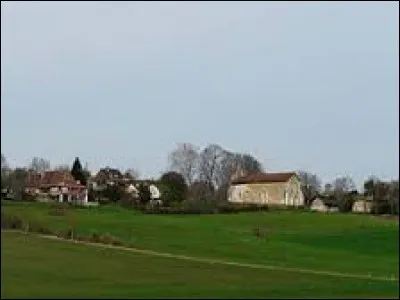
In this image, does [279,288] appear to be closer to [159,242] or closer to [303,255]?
[303,255]

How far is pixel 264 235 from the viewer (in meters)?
77.2

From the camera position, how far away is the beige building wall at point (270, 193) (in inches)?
5069

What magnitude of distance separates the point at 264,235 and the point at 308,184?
2414 inches

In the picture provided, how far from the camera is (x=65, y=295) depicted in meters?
23.2

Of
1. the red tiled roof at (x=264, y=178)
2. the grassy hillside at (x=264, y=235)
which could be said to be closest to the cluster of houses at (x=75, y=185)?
the grassy hillside at (x=264, y=235)

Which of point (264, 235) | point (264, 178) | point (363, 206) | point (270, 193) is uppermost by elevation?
point (264, 178)

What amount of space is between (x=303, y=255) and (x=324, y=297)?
107ft

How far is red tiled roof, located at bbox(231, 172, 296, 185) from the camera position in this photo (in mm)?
134750

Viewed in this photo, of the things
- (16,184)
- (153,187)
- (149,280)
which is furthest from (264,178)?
(149,280)

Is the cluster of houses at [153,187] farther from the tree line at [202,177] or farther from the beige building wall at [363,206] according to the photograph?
the beige building wall at [363,206]

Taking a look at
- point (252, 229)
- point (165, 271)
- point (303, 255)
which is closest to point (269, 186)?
point (252, 229)

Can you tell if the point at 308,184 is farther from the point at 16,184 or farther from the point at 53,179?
the point at 16,184

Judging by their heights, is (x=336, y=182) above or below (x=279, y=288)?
above

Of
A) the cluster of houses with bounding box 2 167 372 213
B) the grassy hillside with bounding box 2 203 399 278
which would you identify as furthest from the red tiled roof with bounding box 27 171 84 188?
the grassy hillside with bounding box 2 203 399 278
